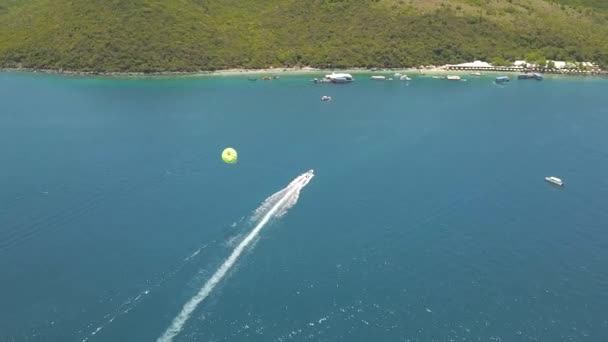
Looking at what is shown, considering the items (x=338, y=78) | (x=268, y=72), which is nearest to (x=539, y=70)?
(x=338, y=78)

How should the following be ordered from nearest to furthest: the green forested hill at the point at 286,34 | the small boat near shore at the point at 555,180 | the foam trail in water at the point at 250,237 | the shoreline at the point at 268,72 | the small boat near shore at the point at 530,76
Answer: the foam trail in water at the point at 250,237, the small boat near shore at the point at 555,180, the small boat near shore at the point at 530,76, the shoreline at the point at 268,72, the green forested hill at the point at 286,34

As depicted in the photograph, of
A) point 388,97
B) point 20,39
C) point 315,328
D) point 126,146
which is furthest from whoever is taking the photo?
point 20,39

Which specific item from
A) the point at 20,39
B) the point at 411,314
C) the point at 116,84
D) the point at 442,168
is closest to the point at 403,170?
the point at 442,168

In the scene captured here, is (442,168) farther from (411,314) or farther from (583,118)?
(583,118)

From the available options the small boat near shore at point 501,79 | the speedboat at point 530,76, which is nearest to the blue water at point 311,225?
the small boat near shore at point 501,79

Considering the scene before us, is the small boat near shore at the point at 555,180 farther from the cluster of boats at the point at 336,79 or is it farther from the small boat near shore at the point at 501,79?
the cluster of boats at the point at 336,79

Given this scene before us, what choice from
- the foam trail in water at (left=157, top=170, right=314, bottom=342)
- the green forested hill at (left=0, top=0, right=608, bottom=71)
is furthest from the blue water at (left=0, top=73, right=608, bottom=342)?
the green forested hill at (left=0, top=0, right=608, bottom=71)
